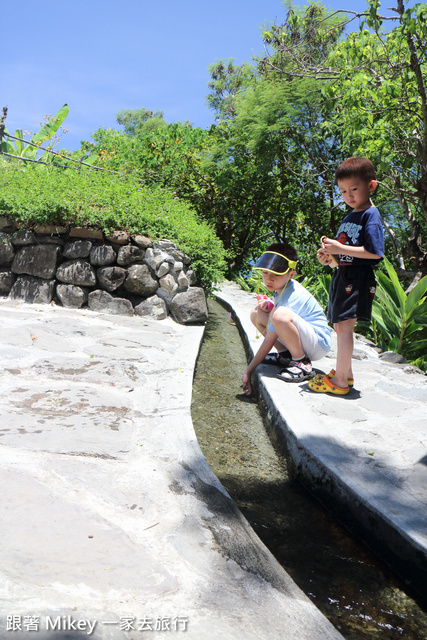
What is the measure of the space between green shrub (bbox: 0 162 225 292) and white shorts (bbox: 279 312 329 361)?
8.82ft

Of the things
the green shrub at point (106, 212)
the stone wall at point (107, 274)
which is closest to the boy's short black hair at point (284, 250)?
the stone wall at point (107, 274)

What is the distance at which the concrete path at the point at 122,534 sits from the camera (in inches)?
42.2

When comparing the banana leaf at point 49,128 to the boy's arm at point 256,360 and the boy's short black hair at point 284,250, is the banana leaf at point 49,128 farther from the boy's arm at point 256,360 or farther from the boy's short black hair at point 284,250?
the boy's arm at point 256,360

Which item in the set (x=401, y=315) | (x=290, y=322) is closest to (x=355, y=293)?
(x=290, y=322)

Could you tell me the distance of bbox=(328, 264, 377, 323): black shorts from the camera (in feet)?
9.09

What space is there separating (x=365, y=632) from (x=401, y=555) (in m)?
0.32

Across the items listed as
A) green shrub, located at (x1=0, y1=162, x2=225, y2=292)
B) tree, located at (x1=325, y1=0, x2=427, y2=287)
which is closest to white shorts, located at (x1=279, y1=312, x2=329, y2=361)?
green shrub, located at (x1=0, y1=162, x2=225, y2=292)

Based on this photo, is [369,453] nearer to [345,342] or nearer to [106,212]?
[345,342]

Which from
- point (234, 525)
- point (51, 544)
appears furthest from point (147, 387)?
point (51, 544)

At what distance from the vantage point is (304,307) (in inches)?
129

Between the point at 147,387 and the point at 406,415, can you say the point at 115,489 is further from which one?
the point at 406,415

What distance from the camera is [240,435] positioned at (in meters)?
2.55

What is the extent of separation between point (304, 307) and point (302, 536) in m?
1.83

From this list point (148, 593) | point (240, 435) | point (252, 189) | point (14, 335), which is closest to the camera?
point (148, 593)
